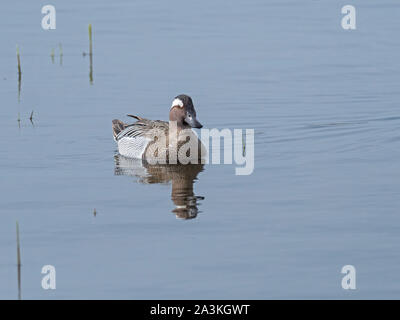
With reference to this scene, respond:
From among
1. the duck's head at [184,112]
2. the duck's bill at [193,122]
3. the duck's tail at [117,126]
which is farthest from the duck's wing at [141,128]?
the duck's bill at [193,122]

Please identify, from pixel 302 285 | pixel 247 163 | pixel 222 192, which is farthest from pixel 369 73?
pixel 302 285

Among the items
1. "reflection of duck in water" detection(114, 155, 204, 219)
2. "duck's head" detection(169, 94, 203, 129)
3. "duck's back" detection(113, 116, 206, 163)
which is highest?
"duck's head" detection(169, 94, 203, 129)

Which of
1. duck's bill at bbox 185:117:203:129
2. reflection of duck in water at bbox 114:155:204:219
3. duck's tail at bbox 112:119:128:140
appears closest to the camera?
reflection of duck in water at bbox 114:155:204:219

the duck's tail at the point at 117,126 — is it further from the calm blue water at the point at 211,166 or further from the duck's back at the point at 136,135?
the calm blue water at the point at 211,166

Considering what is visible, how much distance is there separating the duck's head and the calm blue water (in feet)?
2.74

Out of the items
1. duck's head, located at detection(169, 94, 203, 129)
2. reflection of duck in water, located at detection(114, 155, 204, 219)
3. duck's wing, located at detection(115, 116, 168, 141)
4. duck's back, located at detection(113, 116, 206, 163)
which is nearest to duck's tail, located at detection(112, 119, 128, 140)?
duck's back, located at detection(113, 116, 206, 163)

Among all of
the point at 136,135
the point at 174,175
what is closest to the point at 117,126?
the point at 136,135

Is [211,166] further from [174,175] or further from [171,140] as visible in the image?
[171,140]

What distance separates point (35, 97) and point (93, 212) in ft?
20.6

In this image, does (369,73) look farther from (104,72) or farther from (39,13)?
(39,13)

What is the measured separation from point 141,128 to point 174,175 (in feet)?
5.90

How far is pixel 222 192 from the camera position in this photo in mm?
12180

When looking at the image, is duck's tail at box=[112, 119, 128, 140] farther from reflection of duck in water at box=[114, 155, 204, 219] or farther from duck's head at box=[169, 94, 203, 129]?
duck's head at box=[169, 94, 203, 129]

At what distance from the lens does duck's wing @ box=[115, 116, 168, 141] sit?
580 inches
